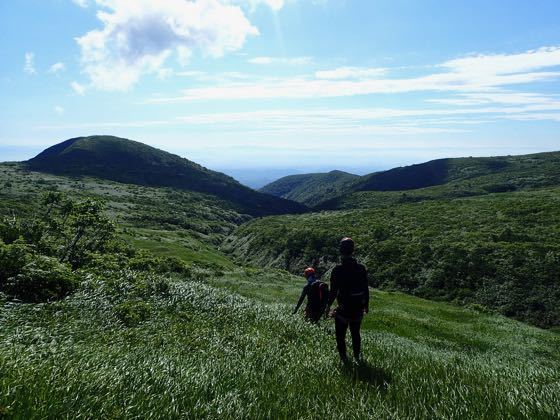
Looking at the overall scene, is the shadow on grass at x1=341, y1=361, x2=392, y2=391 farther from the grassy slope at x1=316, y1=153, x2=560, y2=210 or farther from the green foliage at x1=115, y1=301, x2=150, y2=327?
the grassy slope at x1=316, y1=153, x2=560, y2=210

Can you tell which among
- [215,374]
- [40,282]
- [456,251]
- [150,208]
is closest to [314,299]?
[215,374]

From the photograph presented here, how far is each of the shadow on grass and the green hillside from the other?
28782mm

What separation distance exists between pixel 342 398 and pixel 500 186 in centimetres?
13396

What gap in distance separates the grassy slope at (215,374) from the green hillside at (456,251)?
28.3 meters

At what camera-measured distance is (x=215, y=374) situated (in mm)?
7188

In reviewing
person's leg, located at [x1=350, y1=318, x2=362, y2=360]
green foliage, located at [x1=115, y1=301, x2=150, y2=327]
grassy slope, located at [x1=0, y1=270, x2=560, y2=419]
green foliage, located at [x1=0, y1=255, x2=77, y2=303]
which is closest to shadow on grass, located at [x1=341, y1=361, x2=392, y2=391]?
grassy slope, located at [x1=0, y1=270, x2=560, y2=419]

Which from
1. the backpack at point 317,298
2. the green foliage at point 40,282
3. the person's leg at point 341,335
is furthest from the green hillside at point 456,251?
the green foliage at point 40,282

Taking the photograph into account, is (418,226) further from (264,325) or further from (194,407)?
(194,407)

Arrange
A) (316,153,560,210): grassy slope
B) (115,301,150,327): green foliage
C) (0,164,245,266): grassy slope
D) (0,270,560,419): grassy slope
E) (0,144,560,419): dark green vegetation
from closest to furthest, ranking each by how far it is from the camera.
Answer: (0,270,560,419): grassy slope < (0,144,560,419): dark green vegetation < (115,301,150,327): green foliage < (0,164,245,266): grassy slope < (316,153,560,210): grassy slope

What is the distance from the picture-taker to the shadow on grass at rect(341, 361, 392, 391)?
Answer: 782 centimetres

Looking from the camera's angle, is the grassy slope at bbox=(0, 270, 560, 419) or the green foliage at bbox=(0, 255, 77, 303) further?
the green foliage at bbox=(0, 255, 77, 303)

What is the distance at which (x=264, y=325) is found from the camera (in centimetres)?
1287

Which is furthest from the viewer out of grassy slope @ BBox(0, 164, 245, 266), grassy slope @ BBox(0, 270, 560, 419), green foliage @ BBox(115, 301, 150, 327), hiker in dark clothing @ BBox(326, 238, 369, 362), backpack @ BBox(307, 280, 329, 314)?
grassy slope @ BBox(0, 164, 245, 266)

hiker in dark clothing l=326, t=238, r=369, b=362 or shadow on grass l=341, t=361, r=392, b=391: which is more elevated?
hiker in dark clothing l=326, t=238, r=369, b=362
